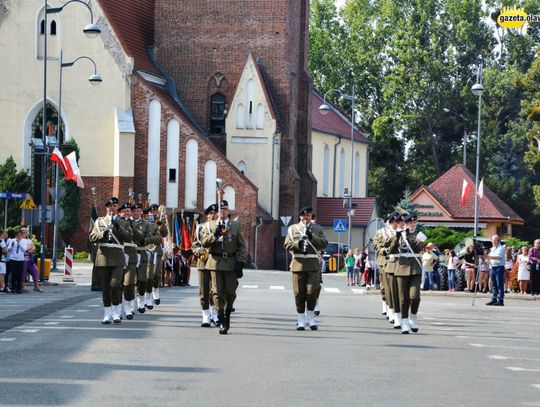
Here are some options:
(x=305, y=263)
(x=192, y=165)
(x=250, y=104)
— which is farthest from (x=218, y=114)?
(x=305, y=263)

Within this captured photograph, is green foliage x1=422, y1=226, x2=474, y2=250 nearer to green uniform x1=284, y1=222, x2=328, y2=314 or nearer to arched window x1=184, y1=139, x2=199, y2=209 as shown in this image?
arched window x1=184, y1=139, x2=199, y2=209

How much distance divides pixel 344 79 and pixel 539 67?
144 ft

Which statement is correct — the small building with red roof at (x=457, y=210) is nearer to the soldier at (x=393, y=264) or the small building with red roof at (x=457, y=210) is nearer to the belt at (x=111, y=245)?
the soldier at (x=393, y=264)

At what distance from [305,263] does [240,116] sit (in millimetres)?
50274

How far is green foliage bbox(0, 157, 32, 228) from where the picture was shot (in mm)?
63250

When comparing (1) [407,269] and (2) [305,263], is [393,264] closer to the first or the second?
(1) [407,269]

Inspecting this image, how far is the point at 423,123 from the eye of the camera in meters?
99.3

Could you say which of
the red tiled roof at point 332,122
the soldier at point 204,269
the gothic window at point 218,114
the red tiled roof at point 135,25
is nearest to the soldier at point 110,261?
the soldier at point 204,269

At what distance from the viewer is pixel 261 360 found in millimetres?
15570

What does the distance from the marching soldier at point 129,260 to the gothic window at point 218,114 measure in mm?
49342

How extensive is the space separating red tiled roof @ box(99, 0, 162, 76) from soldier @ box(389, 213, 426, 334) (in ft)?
153

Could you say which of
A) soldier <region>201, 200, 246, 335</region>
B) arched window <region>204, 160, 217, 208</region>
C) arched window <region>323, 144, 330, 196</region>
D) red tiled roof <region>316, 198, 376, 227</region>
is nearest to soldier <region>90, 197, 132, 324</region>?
soldier <region>201, 200, 246, 335</region>

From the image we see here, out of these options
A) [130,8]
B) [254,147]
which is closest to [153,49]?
[130,8]

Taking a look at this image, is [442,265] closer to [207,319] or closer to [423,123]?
[207,319]
